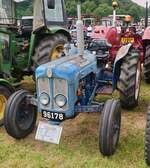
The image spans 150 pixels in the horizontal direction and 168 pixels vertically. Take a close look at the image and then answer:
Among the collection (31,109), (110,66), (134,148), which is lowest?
(134,148)

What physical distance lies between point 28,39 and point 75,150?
12.1 feet

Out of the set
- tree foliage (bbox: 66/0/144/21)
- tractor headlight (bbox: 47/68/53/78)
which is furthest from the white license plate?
tree foliage (bbox: 66/0/144/21)

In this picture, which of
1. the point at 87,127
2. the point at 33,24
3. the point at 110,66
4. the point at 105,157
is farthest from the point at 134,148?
the point at 33,24

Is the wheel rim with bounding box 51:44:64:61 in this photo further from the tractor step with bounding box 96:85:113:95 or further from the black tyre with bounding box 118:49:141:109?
the black tyre with bounding box 118:49:141:109

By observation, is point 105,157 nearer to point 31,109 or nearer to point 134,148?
point 134,148

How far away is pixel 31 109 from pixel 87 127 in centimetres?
91

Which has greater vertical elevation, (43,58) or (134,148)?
(43,58)

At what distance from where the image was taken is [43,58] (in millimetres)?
6867

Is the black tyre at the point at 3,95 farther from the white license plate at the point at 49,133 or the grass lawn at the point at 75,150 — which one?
the white license plate at the point at 49,133

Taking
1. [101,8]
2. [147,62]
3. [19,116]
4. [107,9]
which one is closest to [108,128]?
[19,116]

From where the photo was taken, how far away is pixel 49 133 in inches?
175

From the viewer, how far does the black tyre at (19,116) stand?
4.74m

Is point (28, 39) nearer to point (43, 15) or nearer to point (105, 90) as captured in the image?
point (43, 15)

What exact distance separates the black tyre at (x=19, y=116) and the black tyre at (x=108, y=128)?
119cm
